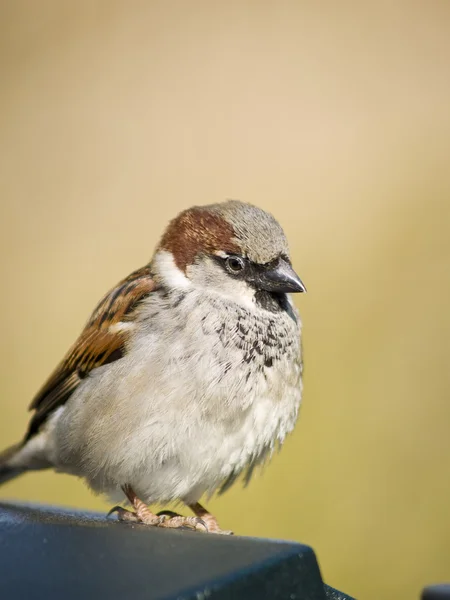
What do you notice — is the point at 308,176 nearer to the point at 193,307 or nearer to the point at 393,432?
the point at 393,432

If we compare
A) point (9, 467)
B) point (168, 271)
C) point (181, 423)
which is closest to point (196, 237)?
point (168, 271)

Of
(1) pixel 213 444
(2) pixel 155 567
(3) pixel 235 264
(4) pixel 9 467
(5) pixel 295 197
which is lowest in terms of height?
(4) pixel 9 467

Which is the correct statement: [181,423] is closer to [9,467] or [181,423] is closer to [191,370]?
[191,370]

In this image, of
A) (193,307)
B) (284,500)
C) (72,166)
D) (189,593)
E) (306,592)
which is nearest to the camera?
(189,593)

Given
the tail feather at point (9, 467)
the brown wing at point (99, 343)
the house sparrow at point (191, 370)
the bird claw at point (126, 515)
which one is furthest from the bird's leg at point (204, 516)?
the tail feather at point (9, 467)

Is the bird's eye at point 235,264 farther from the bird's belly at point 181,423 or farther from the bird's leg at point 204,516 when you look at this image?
the bird's leg at point 204,516

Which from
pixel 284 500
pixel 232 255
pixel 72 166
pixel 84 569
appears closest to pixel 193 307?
pixel 232 255
